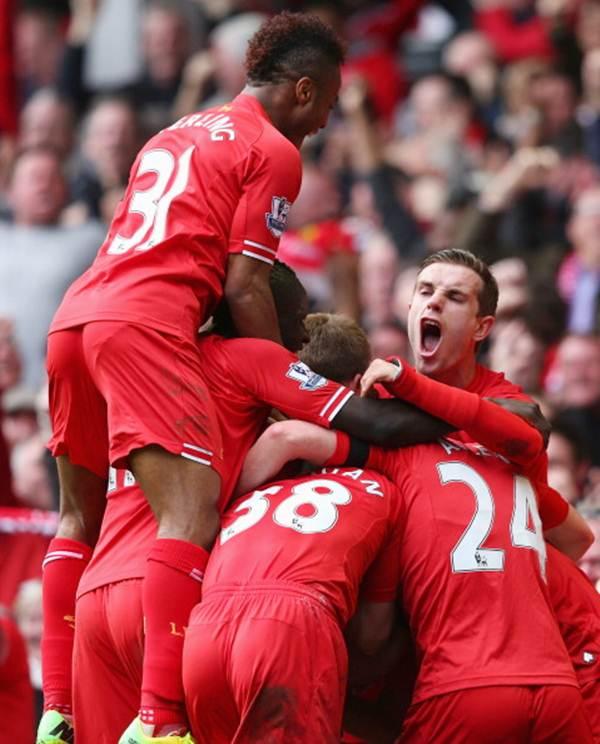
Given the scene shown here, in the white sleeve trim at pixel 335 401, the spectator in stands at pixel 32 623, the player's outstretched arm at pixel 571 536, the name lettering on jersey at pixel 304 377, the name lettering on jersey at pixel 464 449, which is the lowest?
the spectator in stands at pixel 32 623

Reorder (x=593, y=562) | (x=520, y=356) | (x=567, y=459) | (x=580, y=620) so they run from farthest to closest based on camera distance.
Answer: (x=520, y=356) < (x=567, y=459) < (x=593, y=562) < (x=580, y=620)

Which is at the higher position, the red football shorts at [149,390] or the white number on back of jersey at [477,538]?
the red football shorts at [149,390]

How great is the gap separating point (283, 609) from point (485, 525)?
76 cm

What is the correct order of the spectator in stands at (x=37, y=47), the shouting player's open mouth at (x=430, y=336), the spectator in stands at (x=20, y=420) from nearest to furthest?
1. the shouting player's open mouth at (x=430, y=336)
2. the spectator in stands at (x=20, y=420)
3. the spectator in stands at (x=37, y=47)

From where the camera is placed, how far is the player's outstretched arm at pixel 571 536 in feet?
20.2

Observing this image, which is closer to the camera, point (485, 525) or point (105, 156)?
point (485, 525)

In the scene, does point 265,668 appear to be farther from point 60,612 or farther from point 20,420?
point 20,420

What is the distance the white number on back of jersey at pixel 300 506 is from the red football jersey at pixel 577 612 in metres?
0.88

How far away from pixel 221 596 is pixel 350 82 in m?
6.92

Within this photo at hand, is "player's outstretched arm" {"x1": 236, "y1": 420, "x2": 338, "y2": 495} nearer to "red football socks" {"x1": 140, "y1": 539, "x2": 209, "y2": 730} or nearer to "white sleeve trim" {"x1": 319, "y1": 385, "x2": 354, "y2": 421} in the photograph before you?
"white sleeve trim" {"x1": 319, "y1": 385, "x2": 354, "y2": 421}

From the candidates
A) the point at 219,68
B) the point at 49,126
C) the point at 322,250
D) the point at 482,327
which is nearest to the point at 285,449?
the point at 482,327

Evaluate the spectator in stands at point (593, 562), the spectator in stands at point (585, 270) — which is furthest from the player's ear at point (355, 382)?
the spectator in stands at point (585, 270)

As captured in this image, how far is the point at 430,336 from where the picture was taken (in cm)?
613

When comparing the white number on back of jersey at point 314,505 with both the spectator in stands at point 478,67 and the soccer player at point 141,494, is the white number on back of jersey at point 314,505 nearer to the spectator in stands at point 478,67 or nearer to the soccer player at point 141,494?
the soccer player at point 141,494
